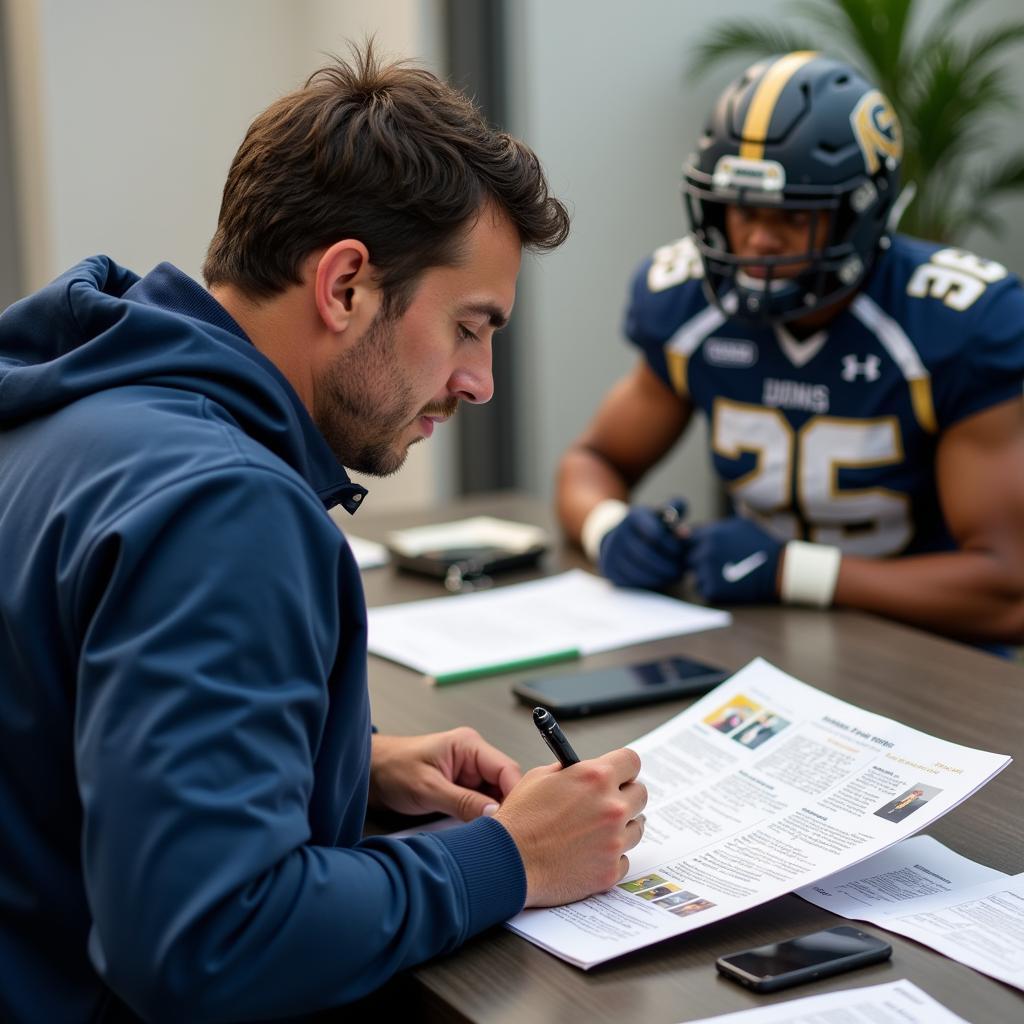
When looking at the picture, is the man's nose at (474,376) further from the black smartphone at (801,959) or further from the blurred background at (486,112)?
the blurred background at (486,112)

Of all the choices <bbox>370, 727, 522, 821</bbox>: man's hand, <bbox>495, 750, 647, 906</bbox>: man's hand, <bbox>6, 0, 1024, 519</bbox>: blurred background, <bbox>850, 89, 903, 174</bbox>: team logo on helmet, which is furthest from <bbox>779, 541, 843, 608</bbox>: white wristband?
<bbox>6, 0, 1024, 519</bbox>: blurred background

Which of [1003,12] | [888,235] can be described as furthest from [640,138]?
[888,235]

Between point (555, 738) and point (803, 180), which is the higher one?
point (803, 180)

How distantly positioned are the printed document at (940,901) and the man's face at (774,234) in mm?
943

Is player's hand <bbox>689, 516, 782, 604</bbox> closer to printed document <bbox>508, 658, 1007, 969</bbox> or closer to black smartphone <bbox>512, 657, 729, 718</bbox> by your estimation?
black smartphone <bbox>512, 657, 729, 718</bbox>

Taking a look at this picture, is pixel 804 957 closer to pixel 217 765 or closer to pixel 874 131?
pixel 217 765

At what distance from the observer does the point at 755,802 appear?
1.08 metres

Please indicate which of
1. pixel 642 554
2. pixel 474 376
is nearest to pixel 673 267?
pixel 642 554

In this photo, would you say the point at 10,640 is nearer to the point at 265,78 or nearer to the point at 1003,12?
the point at 265,78

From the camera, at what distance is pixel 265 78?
3666 millimetres

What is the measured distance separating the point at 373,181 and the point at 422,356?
0.44 feet

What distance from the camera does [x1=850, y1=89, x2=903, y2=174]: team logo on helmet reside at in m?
1.77

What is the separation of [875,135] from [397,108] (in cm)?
98

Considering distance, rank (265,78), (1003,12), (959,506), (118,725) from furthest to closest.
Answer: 1. (1003,12)
2. (265,78)
3. (959,506)
4. (118,725)
